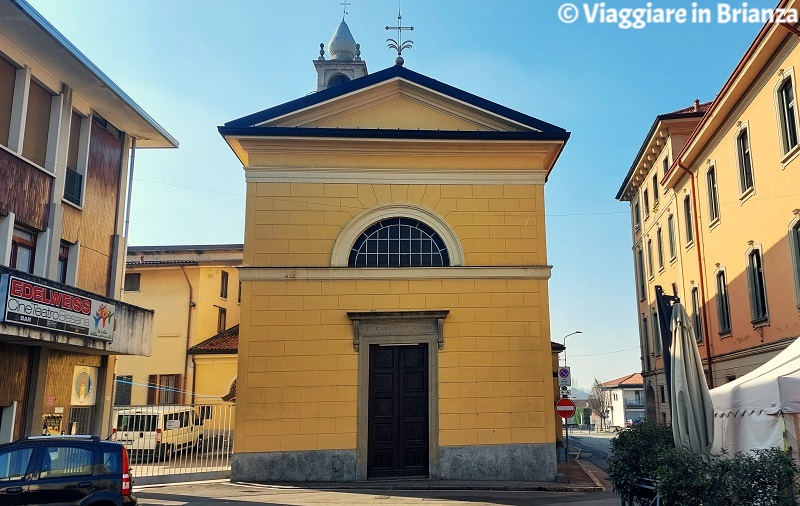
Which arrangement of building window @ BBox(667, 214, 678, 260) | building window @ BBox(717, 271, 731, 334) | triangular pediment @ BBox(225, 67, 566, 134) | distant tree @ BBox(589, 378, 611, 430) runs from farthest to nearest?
distant tree @ BBox(589, 378, 611, 430)
building window @ BBox(667, 214, 678, 260)
building window @ BBox(717, 271, 731, 334)
triangular pediment @ BBox(225, 67, 566, 134)

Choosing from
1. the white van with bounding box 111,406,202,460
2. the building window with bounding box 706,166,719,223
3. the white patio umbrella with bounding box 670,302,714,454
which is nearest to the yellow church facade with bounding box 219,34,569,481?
the white van with bounding box 111,406,202,460

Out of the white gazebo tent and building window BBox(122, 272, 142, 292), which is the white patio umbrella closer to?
the white gazebo tent

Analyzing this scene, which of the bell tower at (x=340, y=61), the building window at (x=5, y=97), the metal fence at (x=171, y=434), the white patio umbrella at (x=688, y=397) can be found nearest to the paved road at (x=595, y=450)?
the white patio umbrella at (x=688, y=397)

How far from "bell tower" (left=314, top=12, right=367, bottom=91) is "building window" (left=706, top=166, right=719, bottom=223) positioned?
22933 millimetres

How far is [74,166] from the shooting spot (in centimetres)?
1444

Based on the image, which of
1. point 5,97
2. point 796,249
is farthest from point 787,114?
point 5,97

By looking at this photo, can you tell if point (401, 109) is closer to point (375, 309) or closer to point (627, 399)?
point (375, 309)

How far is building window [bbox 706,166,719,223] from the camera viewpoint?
2009 centimetres

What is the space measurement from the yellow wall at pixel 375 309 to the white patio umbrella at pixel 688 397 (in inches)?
239

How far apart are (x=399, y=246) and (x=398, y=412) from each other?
385 centimetres

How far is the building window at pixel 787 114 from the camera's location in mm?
14062

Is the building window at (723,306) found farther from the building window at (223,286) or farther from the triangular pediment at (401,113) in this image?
the building window at (223,286)

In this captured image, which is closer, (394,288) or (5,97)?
(5,97)

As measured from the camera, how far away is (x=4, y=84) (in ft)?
40.2
